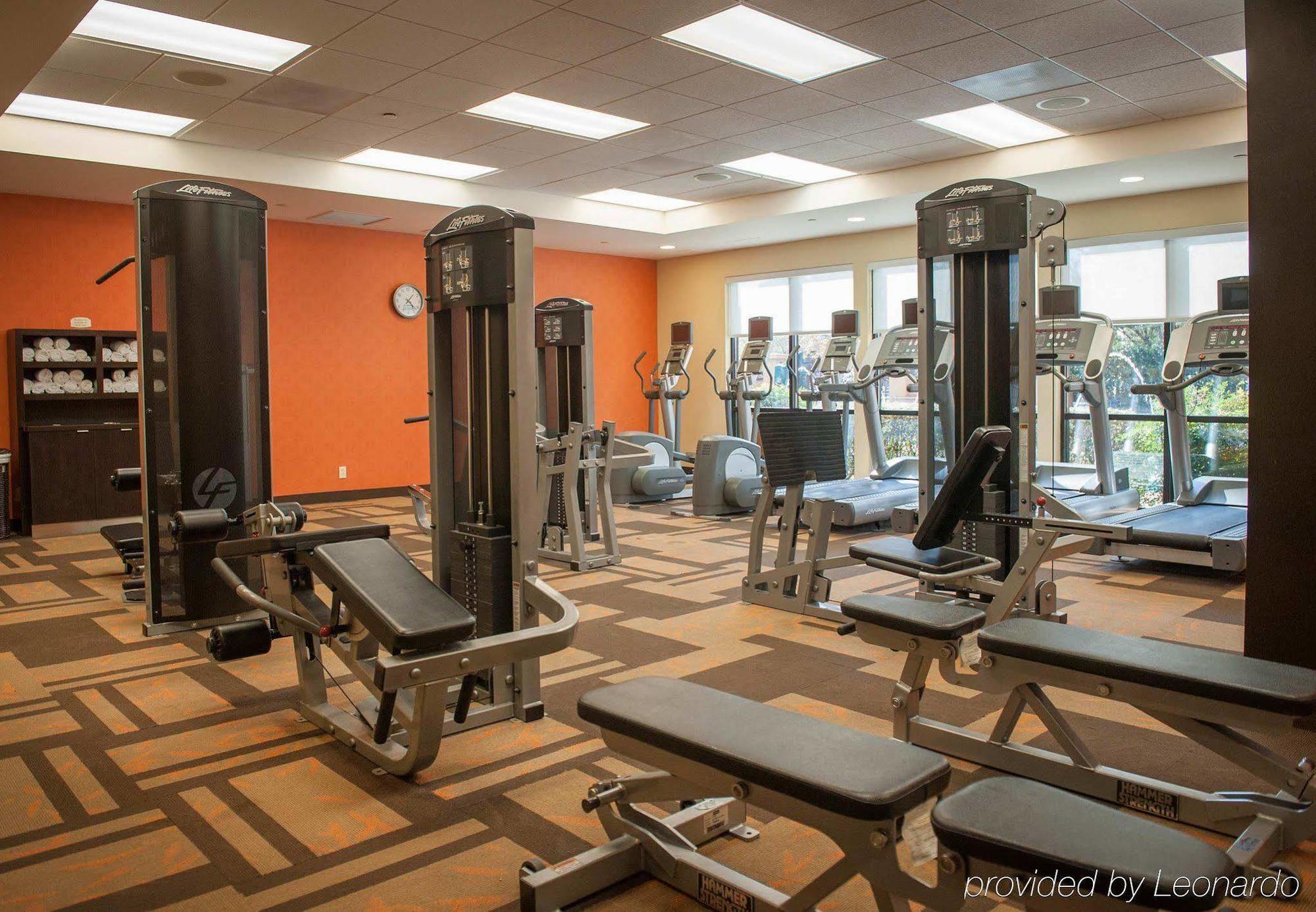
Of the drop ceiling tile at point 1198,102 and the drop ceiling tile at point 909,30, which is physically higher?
the drop ceiling tile at point 909,30

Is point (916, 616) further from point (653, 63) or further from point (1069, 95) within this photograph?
point (1069, 95)

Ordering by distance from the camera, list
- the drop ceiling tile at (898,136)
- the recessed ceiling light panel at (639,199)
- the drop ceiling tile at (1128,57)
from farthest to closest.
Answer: the recessed ceiling light panel at (639,199) < the drop ceiling tile at (898,136) < the drop ceiling tile at (1128,57)

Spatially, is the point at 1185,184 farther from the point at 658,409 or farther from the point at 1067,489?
the point at 658,409

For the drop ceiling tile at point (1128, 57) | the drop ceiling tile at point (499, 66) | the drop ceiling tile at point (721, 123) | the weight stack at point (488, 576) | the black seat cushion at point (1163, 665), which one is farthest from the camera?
the drop ceiling tile at point (721, 123)

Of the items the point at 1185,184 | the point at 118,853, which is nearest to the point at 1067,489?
the point at 1185,184

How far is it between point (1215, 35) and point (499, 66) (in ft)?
13.1

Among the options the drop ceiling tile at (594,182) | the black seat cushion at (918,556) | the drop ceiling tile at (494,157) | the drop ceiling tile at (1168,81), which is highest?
the drop ceiling tile at (594,182)

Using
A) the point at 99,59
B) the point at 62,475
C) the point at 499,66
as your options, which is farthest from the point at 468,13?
the point at 62,475

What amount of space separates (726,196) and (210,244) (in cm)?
592

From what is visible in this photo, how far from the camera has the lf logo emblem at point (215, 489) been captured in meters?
4.74

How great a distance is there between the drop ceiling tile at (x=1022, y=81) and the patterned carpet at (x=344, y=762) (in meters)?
3.16

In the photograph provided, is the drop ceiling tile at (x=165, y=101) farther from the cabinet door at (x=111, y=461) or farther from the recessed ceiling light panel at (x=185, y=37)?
the cabinet door at (x=111, y=461)

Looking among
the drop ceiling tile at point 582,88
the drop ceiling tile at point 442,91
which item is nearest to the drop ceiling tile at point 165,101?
the drop ceiling tile at point 442,91

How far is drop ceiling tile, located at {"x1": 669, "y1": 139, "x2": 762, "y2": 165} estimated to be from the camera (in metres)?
7.52
